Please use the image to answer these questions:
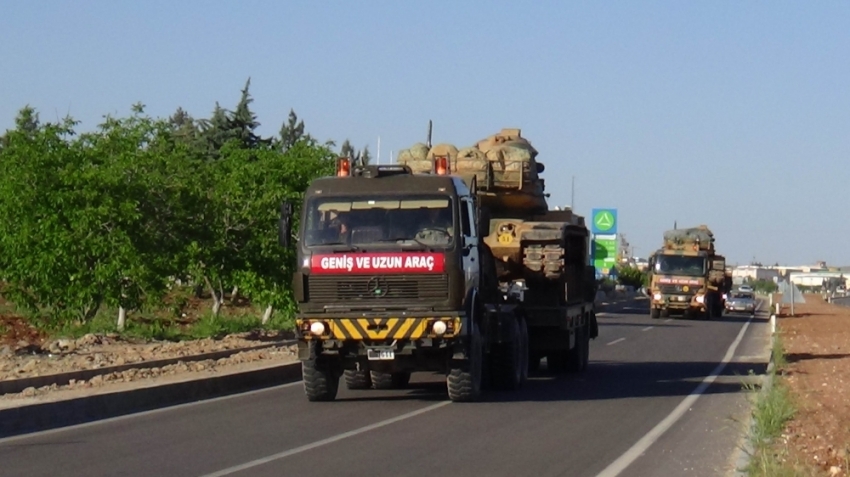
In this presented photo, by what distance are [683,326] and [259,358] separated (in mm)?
25315

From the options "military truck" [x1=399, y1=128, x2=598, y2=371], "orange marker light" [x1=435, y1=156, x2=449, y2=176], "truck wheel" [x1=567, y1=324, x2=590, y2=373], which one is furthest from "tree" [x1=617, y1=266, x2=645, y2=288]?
"orange marker light" [x1=435, y1=156, x2=449, y2=176]

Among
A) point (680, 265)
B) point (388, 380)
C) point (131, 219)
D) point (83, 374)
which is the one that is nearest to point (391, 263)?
point (388, 380)

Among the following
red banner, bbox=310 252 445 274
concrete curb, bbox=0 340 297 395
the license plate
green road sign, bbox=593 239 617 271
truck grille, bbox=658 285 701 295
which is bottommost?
concrete curb, bbox=0 340 297 395

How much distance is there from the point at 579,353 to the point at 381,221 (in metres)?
7.52

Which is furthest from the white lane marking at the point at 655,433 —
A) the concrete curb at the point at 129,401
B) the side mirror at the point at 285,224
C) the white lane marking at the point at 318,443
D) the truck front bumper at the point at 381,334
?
the concrete curb at the point at 129,401

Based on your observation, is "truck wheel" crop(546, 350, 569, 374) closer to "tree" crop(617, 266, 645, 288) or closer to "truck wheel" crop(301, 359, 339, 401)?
"truck wheel" crop(301, 359, 339, 401)

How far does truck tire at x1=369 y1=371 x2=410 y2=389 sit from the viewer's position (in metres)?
19.6

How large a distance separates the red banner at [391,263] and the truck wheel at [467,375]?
114cm

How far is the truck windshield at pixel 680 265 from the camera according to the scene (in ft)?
171

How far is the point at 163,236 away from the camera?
30984mm

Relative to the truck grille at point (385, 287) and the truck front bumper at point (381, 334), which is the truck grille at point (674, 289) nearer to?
the truck front bumper at point (381, 334)

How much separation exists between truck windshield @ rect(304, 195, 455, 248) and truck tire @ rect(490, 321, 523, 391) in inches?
109

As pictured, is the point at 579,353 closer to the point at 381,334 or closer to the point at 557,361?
the point at 557,361

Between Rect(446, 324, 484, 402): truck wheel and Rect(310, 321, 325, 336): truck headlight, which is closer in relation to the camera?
Rect(310, 321, 325, 336): truck headlight
